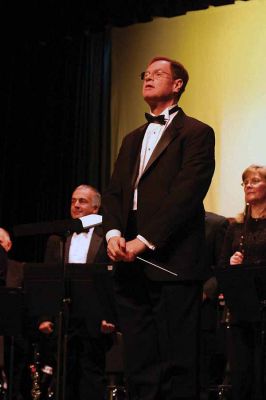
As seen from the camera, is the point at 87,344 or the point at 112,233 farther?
the point at 87,344

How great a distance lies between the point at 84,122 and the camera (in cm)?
759

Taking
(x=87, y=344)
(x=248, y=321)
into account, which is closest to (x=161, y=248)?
(x=248, y=321)

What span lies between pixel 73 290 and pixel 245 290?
115 cm

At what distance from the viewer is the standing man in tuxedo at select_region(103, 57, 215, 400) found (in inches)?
119

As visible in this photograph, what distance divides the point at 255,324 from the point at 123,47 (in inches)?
146

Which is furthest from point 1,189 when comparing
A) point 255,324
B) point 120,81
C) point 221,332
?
point 255,324

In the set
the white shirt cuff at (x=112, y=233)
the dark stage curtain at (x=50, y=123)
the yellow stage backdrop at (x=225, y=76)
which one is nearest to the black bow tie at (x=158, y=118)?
the white shirt cuff at (x=112, y=233)

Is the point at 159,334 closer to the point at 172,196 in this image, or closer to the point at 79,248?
the point at 172,196

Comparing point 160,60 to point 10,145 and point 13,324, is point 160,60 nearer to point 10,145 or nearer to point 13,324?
point 13,324

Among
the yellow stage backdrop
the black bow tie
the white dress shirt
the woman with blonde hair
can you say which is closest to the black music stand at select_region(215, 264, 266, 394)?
the woman with blonde hair

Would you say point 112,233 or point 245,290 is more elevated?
point 112,233

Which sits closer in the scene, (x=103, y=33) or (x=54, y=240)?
Result: (x=54, y=240)

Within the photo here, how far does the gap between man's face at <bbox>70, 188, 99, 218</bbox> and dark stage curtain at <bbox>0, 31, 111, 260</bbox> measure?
140 cm

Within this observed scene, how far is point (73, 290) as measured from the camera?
489 cm
